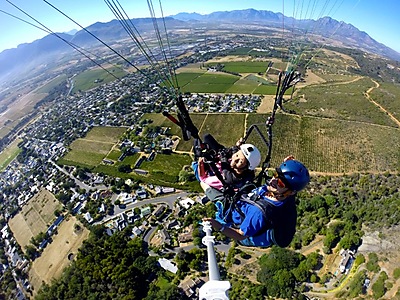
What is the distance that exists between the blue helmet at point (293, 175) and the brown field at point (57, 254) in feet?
58.4

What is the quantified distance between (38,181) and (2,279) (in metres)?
11.0

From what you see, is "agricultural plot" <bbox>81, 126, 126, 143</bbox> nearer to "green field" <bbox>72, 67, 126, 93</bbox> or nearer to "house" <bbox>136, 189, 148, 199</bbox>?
"house" <bbox>136, 189, 148, 199</bbox>

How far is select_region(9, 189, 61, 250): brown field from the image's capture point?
2094 cm

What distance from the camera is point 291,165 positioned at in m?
3.42

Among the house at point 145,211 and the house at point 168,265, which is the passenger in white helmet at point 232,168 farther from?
the house at point 145,211

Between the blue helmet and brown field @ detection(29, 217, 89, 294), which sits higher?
the blue helmet

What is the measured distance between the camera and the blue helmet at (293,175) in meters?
3.36

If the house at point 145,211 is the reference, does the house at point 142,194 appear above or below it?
above

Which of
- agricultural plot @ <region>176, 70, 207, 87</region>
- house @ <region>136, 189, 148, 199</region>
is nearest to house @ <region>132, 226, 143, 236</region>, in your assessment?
house @ <region>136, 189, 148, 199</region>

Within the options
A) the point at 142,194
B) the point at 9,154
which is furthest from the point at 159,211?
the point at 9,154

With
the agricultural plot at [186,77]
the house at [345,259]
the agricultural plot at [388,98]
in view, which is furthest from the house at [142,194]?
the agricultural plot at [186,77]

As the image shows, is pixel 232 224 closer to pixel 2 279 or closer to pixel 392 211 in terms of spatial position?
pixel 392 211

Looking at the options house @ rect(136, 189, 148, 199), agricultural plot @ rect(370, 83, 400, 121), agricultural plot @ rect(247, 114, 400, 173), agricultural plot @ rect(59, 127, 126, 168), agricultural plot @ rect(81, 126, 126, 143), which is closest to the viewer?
house @ rect(136, 189, 148, 199)

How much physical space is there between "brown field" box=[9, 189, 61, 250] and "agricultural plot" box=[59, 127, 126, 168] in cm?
444
